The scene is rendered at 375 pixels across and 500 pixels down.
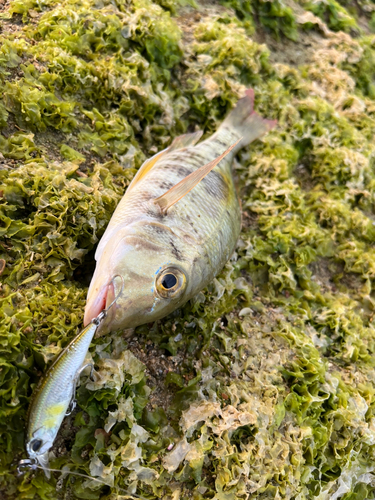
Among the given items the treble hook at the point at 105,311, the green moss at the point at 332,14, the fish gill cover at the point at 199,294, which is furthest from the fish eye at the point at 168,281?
the green moss at the point at 332,14

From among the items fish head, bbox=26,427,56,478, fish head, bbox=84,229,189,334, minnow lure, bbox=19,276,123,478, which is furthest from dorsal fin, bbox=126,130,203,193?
fish head, bbox=26,427,56,478

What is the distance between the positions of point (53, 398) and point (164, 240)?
1057 millimetres

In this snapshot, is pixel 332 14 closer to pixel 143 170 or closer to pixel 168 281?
pixel 143 170

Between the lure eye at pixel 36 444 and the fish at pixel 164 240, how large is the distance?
0.61 m

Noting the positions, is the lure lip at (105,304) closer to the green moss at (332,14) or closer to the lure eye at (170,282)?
the lure eye at (170,282)

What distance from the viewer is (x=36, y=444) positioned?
1.81 m

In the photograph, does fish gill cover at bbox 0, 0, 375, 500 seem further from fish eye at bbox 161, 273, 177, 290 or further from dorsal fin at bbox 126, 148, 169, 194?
fish eye at bbox 161, 273, 177, 290

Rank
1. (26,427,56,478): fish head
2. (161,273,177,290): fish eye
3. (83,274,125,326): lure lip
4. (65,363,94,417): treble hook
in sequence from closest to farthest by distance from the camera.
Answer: (26,427,56,478): fish head
(65,363,94,417): treble hook
(83,274,125,326): lure lip
(161,273,177,290): fish eye

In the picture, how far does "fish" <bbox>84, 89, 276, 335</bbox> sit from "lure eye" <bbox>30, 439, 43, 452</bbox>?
61 cm

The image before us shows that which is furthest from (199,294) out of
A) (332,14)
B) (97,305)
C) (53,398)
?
A: (332,14)

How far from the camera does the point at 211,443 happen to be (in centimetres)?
237

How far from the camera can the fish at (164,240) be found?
2.13 m

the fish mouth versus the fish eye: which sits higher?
the fish eye

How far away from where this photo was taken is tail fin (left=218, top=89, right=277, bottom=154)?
155 inches
